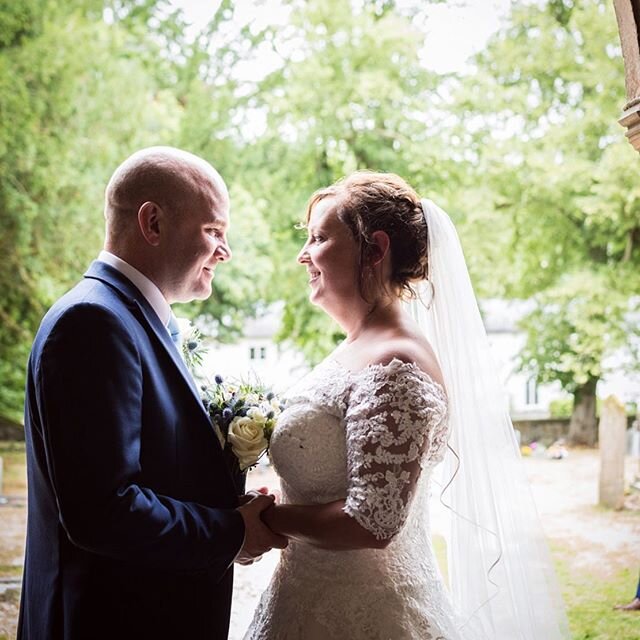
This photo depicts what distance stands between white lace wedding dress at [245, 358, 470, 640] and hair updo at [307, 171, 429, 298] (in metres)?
0.32

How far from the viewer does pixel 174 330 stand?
2.02 meters

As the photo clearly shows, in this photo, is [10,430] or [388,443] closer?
[388,443]

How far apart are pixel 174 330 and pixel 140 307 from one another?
0.92 feet

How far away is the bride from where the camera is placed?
174cm

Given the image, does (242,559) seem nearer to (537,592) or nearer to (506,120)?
(537,592)

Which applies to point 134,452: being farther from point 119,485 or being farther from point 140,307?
point 140,307

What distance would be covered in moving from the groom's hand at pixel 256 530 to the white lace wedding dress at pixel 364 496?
139 millimetres

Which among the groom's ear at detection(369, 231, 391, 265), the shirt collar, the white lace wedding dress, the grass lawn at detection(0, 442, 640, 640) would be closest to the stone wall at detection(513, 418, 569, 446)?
the grass lawn at detection(0, 442, 640, 640)

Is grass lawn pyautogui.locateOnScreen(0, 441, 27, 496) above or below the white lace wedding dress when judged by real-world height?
below

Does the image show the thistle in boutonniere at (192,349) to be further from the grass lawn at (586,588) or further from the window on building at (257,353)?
the window on building at (257,353)

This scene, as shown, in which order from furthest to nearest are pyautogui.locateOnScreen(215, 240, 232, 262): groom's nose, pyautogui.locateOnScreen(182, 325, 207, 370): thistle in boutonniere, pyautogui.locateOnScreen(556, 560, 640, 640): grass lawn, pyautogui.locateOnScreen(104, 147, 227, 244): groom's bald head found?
pyautogui.locateOnScreen(556, 560, 640, 640): grass lawn → pyautogui.locateOnScreen(182, 325, 207, 370): thistle in boutonniere → pyautogui.locateOnScreen(215, 240, 232, 262): groom's nose → pyautogui.locateOnScreen(104, 147, 227, 244): groom's bald head

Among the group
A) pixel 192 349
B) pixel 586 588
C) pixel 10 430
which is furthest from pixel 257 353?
pixel 192 349

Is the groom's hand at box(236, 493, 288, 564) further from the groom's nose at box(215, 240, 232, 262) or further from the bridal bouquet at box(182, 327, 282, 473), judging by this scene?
the groom's nose at box(215, 240, 232, 262)

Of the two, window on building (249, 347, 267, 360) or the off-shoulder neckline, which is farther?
window on building (249, 347, 267, 360)
